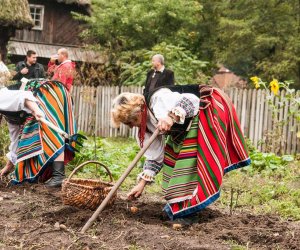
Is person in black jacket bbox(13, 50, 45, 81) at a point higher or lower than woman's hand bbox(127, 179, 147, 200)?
higher

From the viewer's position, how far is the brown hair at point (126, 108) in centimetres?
515

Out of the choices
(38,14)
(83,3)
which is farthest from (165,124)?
(38,14)

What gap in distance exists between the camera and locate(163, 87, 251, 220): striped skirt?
208 inches

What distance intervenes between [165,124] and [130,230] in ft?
2.69

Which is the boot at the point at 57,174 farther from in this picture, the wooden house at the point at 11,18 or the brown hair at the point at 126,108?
the wooden house at the point at 11,18

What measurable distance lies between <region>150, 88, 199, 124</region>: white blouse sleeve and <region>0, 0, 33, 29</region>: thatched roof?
1373 cm

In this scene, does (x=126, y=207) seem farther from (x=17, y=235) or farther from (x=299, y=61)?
(x=299, y=61)

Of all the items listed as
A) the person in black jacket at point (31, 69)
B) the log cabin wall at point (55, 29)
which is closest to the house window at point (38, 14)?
the log cabin wall at point (55, 29)

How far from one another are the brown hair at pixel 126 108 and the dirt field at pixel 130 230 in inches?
30.4

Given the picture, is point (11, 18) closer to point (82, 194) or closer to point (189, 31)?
point (189, 31)

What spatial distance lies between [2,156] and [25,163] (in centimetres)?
191

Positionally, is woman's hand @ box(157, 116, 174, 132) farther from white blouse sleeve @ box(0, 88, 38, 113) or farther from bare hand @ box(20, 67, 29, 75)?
bare hand @ box(20, 67, 29, 75)

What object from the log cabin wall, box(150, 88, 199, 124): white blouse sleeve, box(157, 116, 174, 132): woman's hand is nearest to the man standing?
box(150, 88, 199, 124): white blouse sleeve

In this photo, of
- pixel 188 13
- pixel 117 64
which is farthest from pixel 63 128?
pixel 188 13
